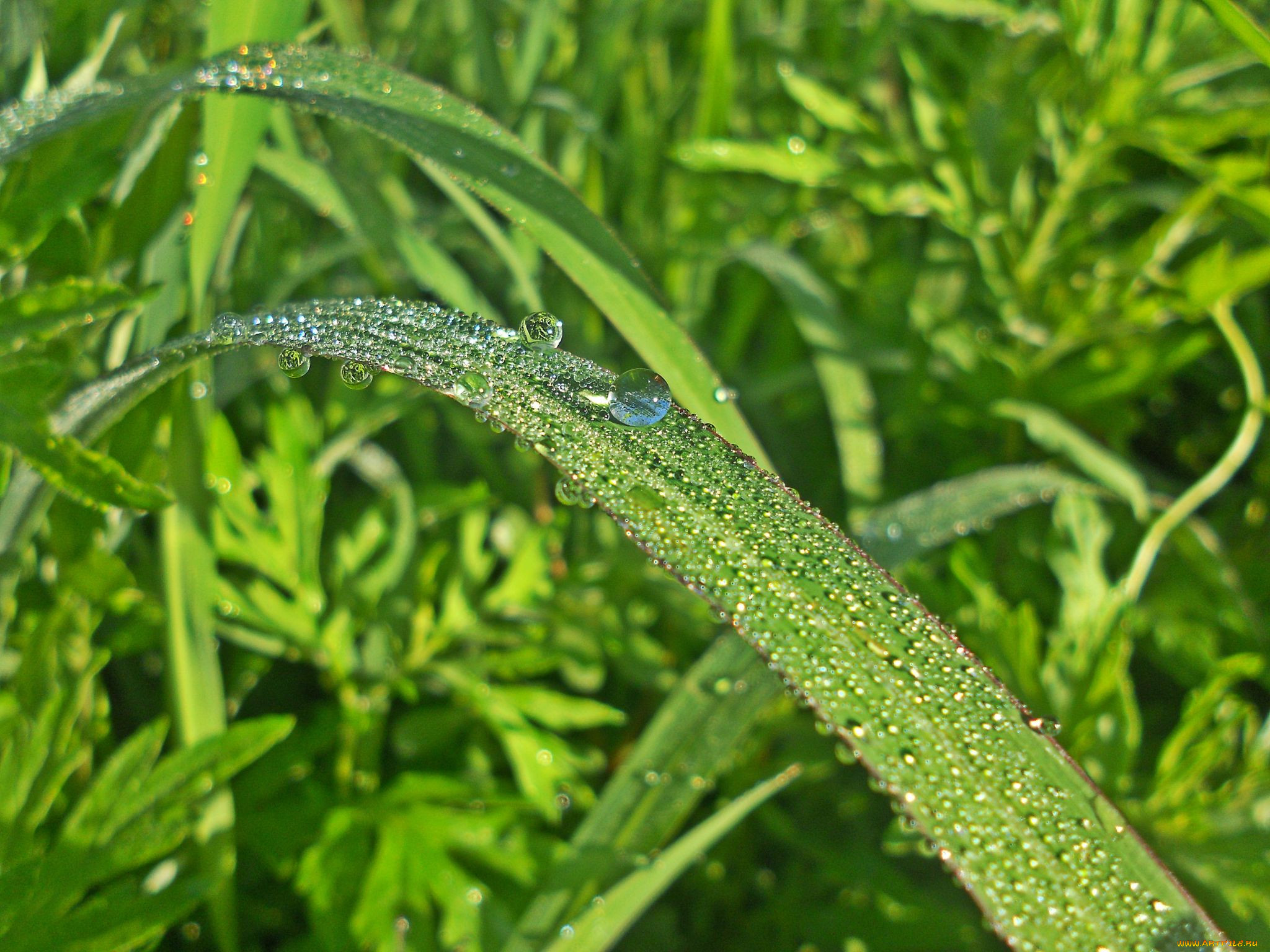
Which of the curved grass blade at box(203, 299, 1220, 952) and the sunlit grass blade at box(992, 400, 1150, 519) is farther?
the sunlit grass blade at box(992, 400, 1150, 519)

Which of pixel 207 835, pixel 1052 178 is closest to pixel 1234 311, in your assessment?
pixel 1052 178

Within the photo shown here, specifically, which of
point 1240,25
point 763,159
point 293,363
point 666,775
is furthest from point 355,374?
point 1240,25

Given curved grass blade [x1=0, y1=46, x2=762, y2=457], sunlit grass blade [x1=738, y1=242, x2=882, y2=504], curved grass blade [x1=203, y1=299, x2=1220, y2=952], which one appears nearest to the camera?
curved grass blade [x1=203, y1=299, x2=1220, y2=952]

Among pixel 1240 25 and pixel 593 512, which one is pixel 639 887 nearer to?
pixel 593 512

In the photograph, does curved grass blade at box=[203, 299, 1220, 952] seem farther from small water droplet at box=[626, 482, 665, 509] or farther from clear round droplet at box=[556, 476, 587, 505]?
clear round droplet at box=[556, 476, 587, 505]

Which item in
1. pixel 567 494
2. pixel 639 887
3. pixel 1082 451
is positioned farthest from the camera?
pixel 1082 451

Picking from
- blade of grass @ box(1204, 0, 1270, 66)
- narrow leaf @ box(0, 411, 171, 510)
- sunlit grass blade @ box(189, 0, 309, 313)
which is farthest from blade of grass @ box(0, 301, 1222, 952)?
blade of grass @ box(1204, 0, 1270, 66)

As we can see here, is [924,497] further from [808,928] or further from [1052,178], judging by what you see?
[1052,178]
